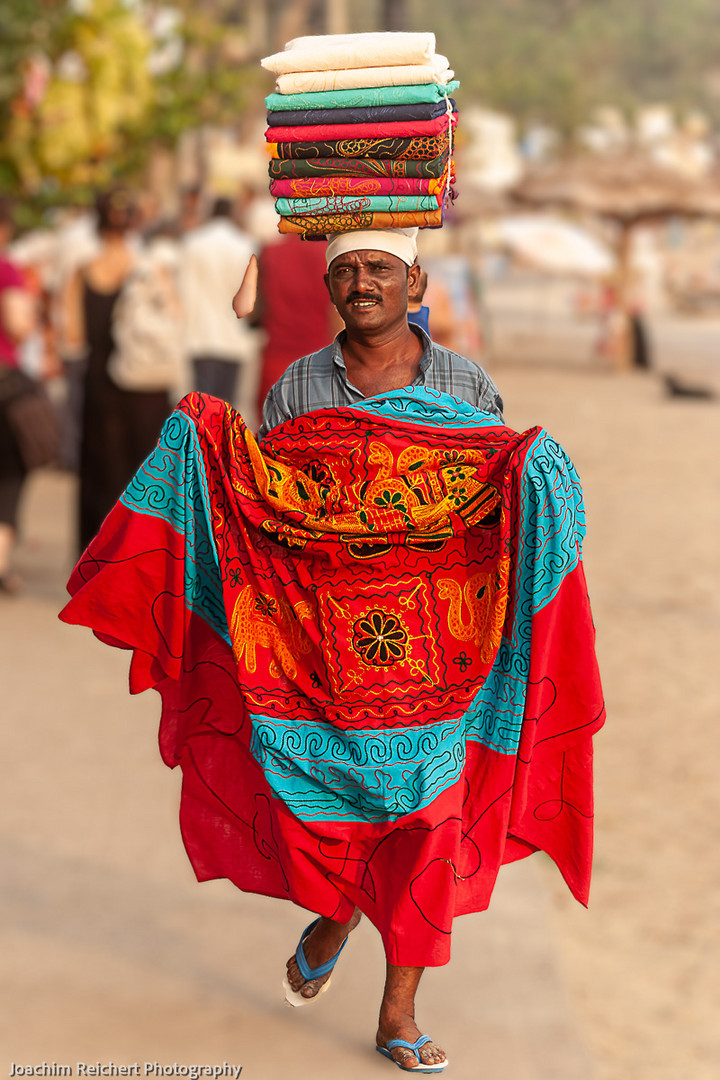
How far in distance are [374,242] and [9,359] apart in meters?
4.89

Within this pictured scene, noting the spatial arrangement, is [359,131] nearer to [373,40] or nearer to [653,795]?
[373,40]

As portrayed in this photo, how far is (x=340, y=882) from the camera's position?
3.39 m

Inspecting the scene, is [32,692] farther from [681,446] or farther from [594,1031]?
[681,446]

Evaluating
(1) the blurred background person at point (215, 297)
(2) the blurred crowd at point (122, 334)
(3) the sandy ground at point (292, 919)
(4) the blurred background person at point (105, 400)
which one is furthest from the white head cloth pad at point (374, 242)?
(1) the blurred background person at point (215, 297)

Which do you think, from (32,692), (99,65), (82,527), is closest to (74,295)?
(82,527)

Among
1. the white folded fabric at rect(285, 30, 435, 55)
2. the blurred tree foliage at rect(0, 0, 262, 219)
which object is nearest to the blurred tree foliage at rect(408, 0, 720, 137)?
the blurred tree foliage at rect(0, 0, 262, 219)

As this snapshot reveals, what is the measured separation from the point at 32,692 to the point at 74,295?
2.28 meters

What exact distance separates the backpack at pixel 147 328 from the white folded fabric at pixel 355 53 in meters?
4.50

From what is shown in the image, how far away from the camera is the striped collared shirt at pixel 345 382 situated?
326cm

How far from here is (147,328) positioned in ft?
24.7

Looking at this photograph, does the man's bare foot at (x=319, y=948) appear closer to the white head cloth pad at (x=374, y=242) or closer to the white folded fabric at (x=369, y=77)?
the white head cloth pad at (x=374, y=242)

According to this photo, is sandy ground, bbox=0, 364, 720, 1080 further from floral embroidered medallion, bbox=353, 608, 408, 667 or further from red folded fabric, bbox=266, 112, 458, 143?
red folded fabric, bbox=266, 112, 458, 143

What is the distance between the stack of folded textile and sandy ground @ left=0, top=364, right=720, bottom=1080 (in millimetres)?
2515

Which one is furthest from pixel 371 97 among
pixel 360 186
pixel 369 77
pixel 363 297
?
pixel 363 297
